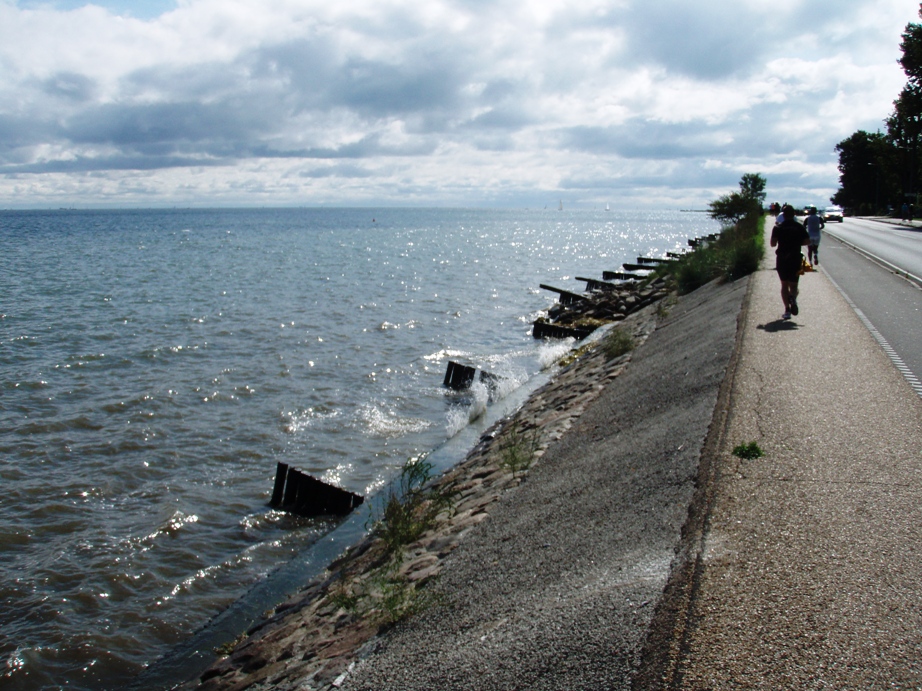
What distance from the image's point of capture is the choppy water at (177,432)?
7.85 metres

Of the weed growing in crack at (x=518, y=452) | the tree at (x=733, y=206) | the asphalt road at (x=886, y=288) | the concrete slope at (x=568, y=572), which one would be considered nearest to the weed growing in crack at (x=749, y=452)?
the concrete slope at (x=568, y=572)

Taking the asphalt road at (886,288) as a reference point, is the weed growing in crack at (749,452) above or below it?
below

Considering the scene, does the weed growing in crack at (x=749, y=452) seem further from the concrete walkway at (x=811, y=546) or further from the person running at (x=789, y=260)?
the person running at (x=789, y=260)

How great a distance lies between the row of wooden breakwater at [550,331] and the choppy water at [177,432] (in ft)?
0.99

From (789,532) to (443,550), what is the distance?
279 cm

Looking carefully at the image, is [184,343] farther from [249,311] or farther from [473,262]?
[473,262]

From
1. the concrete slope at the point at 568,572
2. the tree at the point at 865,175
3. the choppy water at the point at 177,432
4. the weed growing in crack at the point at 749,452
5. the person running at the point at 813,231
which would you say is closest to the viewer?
the concrete slope at the point at 568,572

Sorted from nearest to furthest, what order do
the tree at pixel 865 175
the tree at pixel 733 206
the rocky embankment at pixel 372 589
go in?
the rocky embankment at pixel 372 589
the tree at pixel 733 206
the tree at pixel 865 175

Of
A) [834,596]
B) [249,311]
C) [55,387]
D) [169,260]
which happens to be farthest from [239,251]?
[834,596]

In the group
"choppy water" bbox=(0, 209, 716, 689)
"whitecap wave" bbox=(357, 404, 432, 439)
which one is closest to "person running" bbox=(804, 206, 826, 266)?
"choppy water" bbox=(0, 209, 716, 689)

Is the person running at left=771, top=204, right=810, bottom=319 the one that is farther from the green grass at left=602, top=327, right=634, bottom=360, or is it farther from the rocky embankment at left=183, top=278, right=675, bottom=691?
the rocky embankment at left=183, top=278, right=675, bottom=691

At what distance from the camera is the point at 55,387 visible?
53.8 feet

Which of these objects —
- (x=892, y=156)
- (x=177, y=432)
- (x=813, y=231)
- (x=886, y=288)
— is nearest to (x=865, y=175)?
(x=892, y=156)

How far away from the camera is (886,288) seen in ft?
54.1
